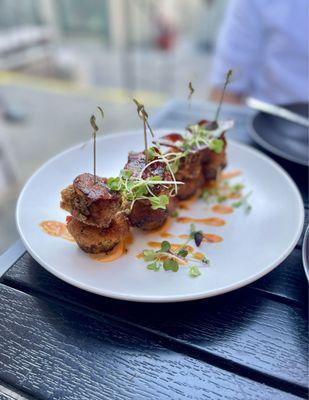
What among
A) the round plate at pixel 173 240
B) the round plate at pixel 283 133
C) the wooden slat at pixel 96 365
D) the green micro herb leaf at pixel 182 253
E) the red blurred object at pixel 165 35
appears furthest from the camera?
the red blurred object at pixel 165 35

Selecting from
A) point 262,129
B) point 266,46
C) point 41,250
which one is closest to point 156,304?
point 41,250

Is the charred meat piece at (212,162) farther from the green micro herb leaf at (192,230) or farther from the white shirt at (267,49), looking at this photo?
the white shirt at (267,49)

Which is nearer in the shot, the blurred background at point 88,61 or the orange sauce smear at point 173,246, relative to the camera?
the orange sauce smear at point 173,246

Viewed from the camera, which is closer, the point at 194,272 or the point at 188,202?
the point at 194,272

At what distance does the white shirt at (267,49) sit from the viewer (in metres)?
1.98

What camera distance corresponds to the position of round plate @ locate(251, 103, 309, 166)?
142 centimetres

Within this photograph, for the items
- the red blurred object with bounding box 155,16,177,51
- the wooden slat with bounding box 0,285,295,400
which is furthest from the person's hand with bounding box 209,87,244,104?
the red blurred object with bounding box 155,16,177,51

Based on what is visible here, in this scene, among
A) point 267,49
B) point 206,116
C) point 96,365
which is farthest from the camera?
point 267,49

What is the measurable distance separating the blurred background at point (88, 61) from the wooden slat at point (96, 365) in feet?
8.60

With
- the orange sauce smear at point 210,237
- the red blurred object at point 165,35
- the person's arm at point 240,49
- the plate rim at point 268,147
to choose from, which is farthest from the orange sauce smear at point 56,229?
the red blurred object at point 165,35

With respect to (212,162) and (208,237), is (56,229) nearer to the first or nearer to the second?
(208,237)

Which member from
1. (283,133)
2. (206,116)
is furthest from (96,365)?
(206,116)

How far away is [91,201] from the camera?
85cm

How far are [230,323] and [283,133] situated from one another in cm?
92
